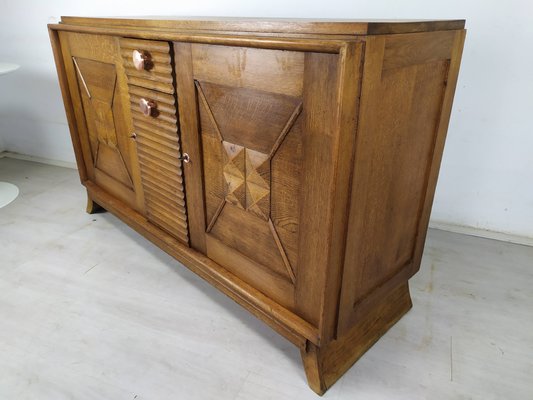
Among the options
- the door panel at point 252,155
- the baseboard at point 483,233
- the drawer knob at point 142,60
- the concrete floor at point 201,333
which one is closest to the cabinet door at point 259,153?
the door panel at point 252,155

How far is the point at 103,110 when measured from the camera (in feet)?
4.83

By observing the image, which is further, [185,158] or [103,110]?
[103,110]

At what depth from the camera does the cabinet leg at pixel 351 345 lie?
40.1 inches

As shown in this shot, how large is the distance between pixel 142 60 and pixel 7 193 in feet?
4.94

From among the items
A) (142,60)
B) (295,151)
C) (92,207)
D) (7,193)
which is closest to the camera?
(295,151)

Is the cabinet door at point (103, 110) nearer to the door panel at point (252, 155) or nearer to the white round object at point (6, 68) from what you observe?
the door panel at point (252, 155)

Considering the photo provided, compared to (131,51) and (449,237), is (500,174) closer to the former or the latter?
(449,237)

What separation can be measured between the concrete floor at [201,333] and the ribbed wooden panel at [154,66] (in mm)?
690

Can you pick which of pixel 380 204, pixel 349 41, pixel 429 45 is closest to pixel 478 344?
pixel 380 204

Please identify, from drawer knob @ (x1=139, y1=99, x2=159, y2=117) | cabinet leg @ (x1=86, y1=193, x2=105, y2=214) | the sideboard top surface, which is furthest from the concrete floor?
the sideboard top surface

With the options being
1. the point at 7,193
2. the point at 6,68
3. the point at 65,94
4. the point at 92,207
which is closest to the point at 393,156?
the point at 65,94

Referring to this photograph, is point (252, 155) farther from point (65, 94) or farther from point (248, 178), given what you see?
point (65, 94)

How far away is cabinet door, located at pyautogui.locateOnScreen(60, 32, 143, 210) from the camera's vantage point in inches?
52.5

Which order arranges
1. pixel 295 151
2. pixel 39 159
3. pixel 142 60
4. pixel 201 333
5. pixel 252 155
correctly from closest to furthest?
1. pixel 295 151
2. pixel 252 155
3. pixel 142 60
4. pixel 201 333
5. pixel 39 159
